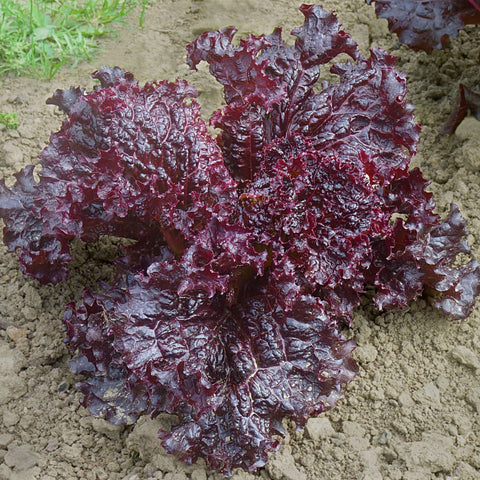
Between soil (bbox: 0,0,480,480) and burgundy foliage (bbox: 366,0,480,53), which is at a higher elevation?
burgundy foliage (bbox: 366,0,480,53)

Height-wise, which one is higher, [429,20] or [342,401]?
[429,20]

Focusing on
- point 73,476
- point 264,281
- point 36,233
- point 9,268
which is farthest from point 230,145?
point 73,476

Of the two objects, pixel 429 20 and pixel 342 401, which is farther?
pixel 429 20

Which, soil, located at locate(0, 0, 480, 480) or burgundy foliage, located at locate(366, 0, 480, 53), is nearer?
soil, located at locate(0, 0, 480, 480)

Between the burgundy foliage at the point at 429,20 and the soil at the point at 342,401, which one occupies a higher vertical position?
the burgundy foliage at the point at 429,20

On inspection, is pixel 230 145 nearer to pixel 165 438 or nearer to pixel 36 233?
pixel 36 233
